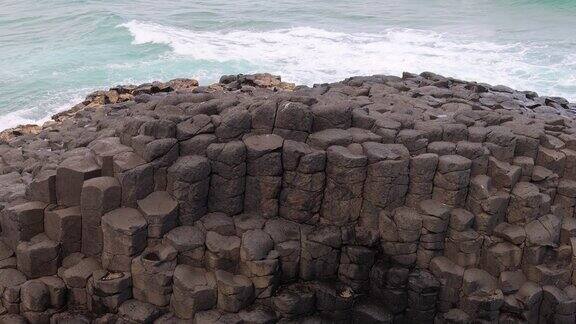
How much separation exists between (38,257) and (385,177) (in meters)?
7.26

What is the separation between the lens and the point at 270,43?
1495 inches

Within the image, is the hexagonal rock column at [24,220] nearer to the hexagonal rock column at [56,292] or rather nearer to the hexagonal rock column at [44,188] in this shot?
the hexagonal rock column at [44,188]

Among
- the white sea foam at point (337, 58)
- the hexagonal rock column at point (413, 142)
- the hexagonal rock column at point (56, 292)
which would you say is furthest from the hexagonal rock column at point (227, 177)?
the white sea foam at point (337, 58)

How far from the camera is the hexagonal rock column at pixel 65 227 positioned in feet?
38.5

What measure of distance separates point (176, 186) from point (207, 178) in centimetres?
65

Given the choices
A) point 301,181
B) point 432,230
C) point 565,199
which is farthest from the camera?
point 565,199

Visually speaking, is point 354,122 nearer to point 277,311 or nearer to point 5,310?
point 277,311

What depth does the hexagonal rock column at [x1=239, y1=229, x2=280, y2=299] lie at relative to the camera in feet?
37.9

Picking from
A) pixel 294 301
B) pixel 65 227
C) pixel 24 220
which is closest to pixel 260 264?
pixel 294 301

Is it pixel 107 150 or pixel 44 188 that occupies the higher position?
pixel 107 150

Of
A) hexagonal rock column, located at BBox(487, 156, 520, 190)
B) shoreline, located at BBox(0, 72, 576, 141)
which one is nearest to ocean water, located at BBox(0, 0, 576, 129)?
shoreline, located at BBox(0, 72, 576, 141)

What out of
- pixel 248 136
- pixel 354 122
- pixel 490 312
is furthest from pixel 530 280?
pixel 248 136

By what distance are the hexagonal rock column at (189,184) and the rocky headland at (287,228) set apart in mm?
29

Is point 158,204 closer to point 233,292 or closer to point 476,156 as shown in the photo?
point 233,292
